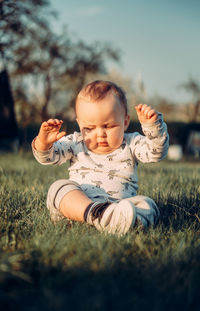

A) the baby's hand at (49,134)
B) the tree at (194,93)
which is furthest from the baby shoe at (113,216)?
the tree at (194,93)

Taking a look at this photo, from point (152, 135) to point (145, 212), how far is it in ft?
1.69

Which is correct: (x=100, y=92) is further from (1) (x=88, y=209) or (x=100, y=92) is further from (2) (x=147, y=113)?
(1) (x=88, y=209)

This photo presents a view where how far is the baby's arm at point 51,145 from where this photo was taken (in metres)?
2.22

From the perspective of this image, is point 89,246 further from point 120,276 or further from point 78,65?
point 78,65

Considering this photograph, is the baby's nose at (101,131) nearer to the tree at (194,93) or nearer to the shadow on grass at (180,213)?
the shadow on grass at (180,213)

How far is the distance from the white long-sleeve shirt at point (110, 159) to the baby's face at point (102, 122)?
0.09 m

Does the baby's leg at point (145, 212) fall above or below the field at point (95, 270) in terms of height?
below

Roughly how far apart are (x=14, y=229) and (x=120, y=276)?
76 centimetres

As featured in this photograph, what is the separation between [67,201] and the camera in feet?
6.79

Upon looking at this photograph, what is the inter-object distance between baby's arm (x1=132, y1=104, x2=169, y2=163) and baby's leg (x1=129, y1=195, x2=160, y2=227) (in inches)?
13.7

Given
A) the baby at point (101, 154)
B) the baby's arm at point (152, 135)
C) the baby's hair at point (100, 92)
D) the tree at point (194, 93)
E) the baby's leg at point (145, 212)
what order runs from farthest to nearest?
the tree at point (194, 93), the baby's hair at point (100, 92), the baby's arm at point (152, 135), the baby at point (101, 154), the baby's leg at point (145, 212)

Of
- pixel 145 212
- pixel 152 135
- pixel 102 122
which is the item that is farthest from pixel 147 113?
pixel 145 212

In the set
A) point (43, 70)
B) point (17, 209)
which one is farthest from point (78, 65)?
point (17, 209)


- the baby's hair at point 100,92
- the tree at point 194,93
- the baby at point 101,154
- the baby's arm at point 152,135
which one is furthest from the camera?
the tree at point 194,93
